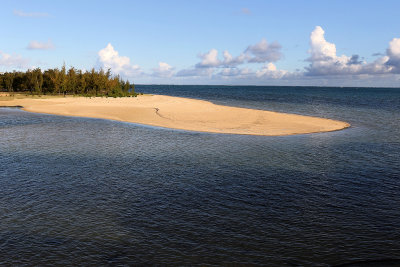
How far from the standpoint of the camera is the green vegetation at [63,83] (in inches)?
4069

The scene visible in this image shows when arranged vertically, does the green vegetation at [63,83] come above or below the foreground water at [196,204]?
above

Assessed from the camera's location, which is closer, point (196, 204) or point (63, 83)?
point (196, 204)

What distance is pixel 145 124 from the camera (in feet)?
149

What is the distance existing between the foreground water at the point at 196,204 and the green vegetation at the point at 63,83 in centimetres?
7936

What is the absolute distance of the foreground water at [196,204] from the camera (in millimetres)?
11375

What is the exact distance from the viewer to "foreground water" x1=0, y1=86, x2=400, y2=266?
1138 centimetres

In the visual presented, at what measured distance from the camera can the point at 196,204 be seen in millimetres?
15781

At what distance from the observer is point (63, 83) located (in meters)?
101

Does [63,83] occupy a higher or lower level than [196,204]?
higher

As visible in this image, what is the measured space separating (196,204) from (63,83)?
3818 inches

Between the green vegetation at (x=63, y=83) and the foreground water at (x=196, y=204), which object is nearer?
the foreground water at (x=196, y=204)

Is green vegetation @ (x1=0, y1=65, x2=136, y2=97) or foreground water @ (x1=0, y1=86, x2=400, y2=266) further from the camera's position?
green vegetation @ (x1=0, y1=65, x2=136, y2=97)

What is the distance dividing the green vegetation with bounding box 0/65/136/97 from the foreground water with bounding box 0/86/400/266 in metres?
79.4

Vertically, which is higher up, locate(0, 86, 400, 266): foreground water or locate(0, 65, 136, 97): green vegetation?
locate(0, 65, 136, 97): green vegetation
